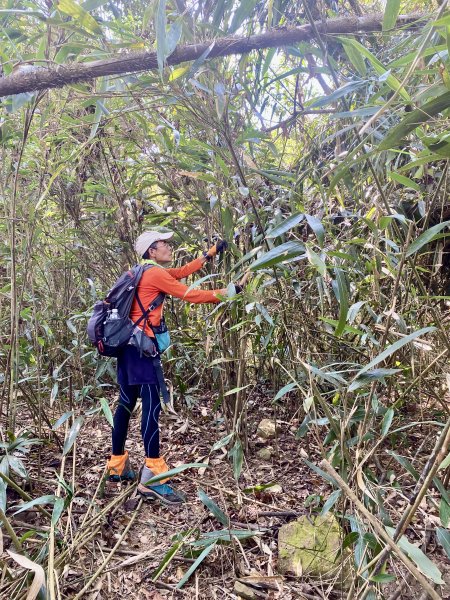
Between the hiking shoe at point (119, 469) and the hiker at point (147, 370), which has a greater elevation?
the hiker at point (147, 370)

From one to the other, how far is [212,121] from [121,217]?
1.42 m

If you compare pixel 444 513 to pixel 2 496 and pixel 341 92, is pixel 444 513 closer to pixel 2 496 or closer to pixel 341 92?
pixel 341 92

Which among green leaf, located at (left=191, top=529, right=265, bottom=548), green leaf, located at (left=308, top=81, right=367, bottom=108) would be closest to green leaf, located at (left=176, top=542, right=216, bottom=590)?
green leaf, located at (left=191, top=529, right=265, bottom=548)

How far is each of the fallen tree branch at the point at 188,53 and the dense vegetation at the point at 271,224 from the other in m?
0.05

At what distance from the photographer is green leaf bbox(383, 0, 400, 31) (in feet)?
2.87

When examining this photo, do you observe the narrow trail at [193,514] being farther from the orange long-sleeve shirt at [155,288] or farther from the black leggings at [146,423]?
the orange long-sleeve shirt at [155,288]

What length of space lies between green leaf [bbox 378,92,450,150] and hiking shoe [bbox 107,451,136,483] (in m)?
1.97

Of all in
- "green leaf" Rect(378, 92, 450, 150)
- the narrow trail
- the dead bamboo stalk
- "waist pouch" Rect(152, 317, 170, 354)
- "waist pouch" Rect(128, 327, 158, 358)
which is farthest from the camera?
"waist pouch" Rect(152, 317, 170, 354)

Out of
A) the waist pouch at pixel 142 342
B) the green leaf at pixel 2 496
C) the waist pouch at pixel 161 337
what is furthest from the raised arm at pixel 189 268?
the green leaf at pixel 2 496

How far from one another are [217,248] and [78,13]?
1.10 m

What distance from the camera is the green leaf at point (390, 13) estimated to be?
874 mm

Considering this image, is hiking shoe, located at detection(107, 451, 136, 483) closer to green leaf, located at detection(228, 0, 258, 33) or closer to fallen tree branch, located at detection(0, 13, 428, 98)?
fallen tree branch, located at detection(0, 13, 428, 98)

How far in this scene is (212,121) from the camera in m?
1.47

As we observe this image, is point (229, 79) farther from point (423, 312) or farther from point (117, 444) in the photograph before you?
point (117, 444)
